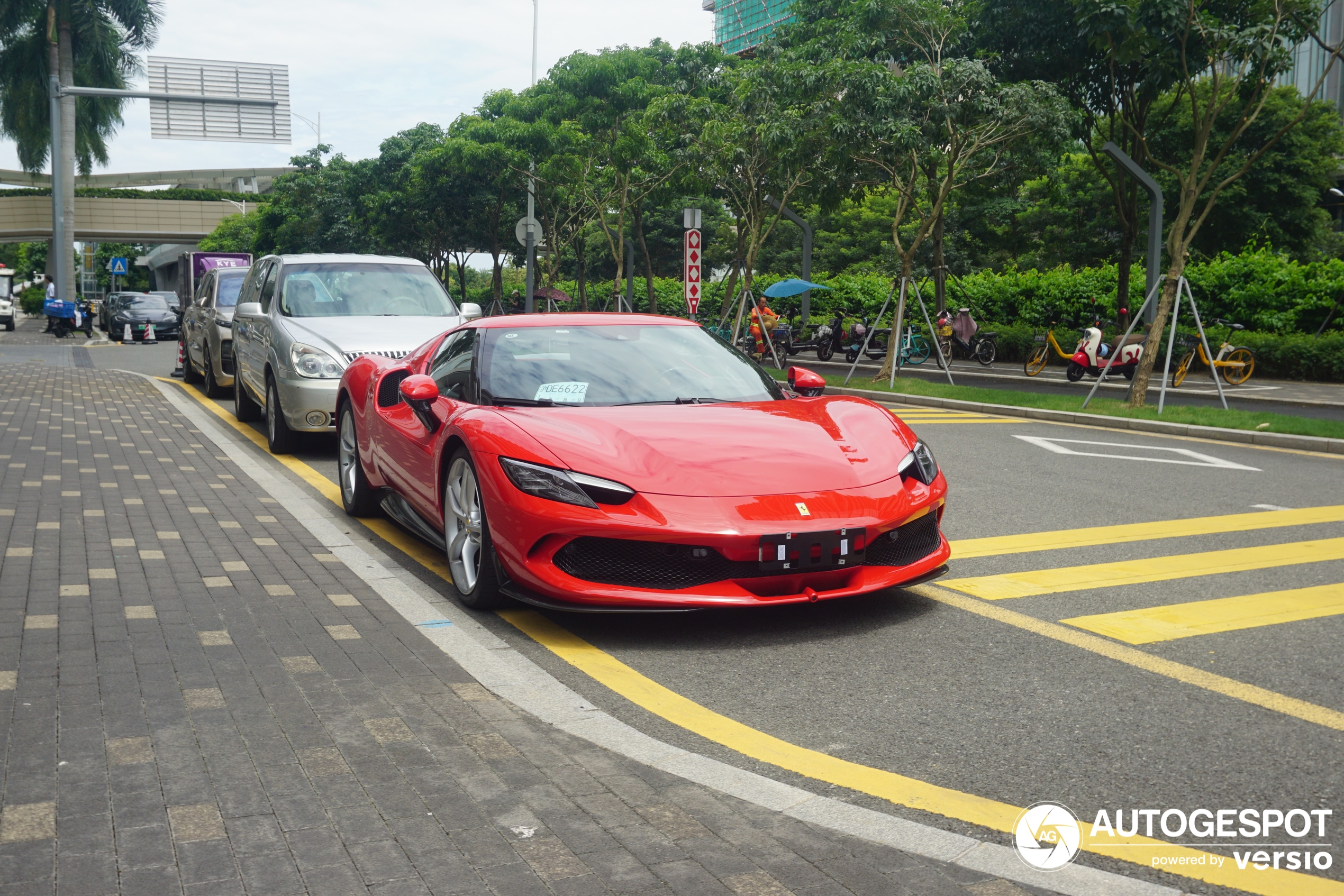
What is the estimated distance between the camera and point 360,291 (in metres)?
11.7

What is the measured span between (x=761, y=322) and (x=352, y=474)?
18196 millimetres

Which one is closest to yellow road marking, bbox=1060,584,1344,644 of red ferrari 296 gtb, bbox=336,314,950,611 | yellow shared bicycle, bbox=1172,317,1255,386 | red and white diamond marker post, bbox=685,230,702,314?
red ferrari 296 gtb, bbox=336,314,950,611

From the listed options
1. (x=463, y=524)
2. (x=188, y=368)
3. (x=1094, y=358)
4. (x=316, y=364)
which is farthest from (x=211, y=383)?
(x=1094, y=358)

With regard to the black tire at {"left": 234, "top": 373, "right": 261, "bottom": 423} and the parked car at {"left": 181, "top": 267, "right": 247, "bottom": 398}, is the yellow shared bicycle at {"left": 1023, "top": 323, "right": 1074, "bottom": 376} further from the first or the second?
the black tire at {"left": 234, "top": 373, "right": 261, "bottom": 423}

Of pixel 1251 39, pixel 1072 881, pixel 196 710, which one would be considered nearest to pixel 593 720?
pixel 196 710

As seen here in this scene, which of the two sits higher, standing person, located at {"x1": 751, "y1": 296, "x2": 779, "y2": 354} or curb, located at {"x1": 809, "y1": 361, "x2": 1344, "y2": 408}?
standing person, located at {"x1": 751, "y1": 296, "x2": 779, "y2": 354}

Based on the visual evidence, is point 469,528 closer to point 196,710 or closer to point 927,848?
point 196,710

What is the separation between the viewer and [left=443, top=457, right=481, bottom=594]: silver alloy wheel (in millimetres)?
5355

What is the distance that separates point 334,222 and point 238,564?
51949 millimetres

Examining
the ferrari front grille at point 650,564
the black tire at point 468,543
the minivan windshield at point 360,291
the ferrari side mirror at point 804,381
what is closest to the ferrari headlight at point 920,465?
the ferrari front grille at point 650,564

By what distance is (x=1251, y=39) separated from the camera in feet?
48.0

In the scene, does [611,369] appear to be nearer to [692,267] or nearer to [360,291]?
Answer: [360,291]

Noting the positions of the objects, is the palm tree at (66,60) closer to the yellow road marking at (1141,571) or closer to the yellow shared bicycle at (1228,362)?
the yellow shared bicycle at (1228,362)

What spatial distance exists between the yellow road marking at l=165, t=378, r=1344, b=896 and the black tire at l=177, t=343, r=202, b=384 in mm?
14397
